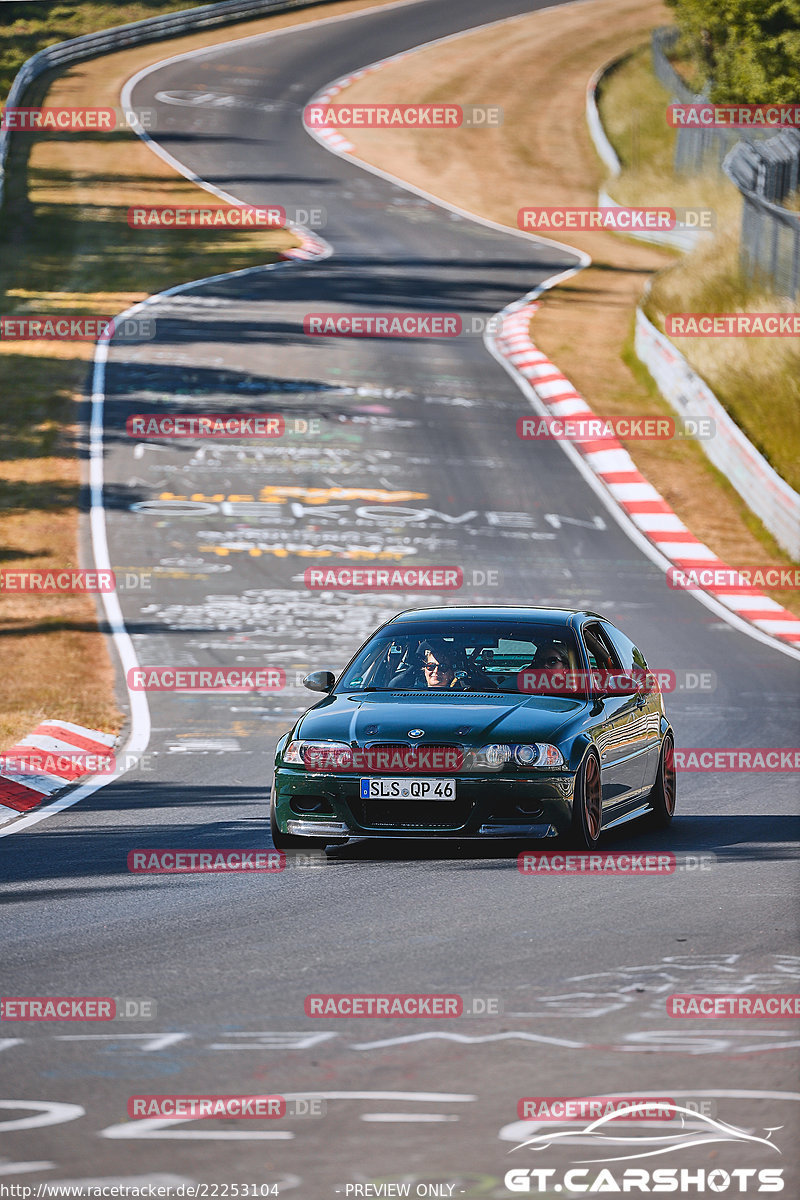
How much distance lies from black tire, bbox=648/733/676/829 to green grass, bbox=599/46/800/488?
13.0 m

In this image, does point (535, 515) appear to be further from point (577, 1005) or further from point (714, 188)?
point (714, 188)

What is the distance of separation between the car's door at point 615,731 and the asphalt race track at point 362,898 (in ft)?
1.34

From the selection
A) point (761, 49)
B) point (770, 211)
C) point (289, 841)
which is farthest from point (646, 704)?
point (761, 49)

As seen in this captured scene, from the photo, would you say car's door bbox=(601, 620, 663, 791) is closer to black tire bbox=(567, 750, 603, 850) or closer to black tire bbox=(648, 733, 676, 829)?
black tire bbox=(648, 733, 676, 829)

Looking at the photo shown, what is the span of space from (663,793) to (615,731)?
935 millimetres

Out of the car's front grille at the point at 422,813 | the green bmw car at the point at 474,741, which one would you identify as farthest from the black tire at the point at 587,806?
the car's front grille at the point at 422,813

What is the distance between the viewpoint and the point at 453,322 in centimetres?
3669

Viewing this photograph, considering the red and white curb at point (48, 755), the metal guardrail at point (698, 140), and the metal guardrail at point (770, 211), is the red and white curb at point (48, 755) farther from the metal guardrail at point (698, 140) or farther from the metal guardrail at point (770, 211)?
the metal guardrail at point (698, 140)

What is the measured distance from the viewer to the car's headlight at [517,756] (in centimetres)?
969

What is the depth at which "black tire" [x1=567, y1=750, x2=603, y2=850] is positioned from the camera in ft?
32.0

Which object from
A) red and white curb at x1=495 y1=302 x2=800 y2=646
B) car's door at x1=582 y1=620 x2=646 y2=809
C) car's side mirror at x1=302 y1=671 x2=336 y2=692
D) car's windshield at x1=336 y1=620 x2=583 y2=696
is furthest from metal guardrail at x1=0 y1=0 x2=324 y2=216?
car's side mirror at x1=302 y1=671 x2=336 y2=692

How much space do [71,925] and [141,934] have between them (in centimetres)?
42

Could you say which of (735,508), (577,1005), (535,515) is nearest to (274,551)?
(535,515)

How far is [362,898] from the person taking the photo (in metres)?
8.80
